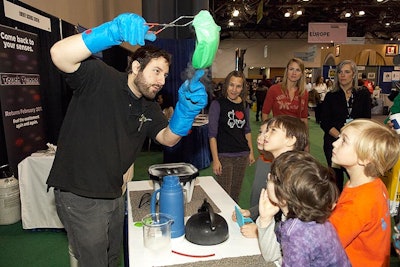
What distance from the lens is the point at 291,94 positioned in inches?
126

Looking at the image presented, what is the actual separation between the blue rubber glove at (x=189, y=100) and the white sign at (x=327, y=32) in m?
14.1

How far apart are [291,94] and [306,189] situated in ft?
7.33

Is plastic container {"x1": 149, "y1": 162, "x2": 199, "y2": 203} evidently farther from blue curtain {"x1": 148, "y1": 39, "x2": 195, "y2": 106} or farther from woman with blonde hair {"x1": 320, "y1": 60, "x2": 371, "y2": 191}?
blue curtain {"x1": 148, "y1": 39, "x2": 195, "y2": 106}

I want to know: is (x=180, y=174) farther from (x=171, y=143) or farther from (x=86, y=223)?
(x=86, y=223)

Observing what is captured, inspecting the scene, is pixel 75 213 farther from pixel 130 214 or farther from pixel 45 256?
pixel 45 256

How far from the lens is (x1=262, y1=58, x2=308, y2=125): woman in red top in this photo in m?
3.14

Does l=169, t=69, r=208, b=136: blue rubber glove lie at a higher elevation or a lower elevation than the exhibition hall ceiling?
lower

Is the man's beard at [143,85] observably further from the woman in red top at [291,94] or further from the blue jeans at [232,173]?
the woman in red top at [291,94]

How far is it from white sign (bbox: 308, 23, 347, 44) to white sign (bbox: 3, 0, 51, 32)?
41.2ft

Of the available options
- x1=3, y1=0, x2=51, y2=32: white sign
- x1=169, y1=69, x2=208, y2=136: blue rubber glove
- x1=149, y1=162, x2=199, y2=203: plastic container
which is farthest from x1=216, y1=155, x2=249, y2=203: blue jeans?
x1=3, y1=0, x2=51, y2=32: white sign

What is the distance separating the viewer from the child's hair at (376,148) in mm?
1444

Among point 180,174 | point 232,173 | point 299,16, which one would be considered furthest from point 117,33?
point 299,16

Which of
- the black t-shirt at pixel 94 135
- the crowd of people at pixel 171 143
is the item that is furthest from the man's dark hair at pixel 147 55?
the black t-shirt at pixel 94 135

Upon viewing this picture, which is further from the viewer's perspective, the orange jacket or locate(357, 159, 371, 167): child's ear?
locate(357, 159, 371, 167): child's ear
